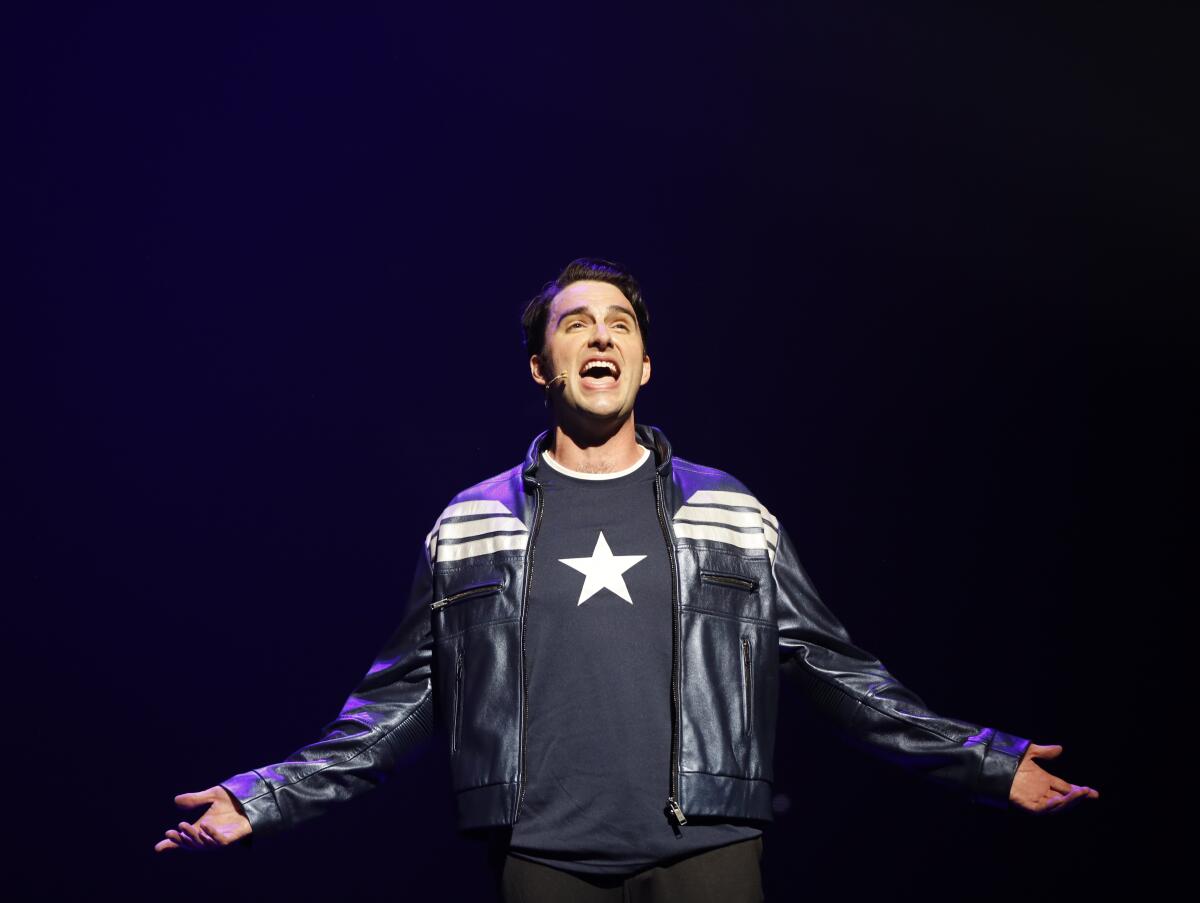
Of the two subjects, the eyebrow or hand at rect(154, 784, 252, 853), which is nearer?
hand at rect(154, 784, 252, 853)

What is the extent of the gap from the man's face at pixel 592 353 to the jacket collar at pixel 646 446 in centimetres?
6

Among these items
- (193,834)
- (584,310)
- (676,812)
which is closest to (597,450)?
(584,310)

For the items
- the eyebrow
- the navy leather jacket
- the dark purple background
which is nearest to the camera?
the navy leather jacket

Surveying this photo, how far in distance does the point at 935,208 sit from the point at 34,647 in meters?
2.66

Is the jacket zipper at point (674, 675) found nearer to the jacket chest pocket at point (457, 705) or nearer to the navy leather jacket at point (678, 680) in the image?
the navy leather jacket at point (678, 680)

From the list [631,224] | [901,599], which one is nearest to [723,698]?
[901,599]

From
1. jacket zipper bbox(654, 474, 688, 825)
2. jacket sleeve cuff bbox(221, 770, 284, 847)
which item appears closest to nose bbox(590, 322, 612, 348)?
jacket zipper bbox(654, 474, 688, 825)

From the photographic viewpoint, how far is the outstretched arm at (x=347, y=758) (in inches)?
81.8

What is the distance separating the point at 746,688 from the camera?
7.02ft

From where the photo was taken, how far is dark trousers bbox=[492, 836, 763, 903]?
1962mm

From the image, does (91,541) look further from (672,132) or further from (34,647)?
(672,132)

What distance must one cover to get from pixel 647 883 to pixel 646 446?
82cm

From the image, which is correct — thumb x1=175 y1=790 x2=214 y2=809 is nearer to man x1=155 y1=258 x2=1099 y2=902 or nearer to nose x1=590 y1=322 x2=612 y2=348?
man x1=155 y1=258 x2=1099 y2=902

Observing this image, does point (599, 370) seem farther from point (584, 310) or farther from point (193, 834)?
point (193, 834)
